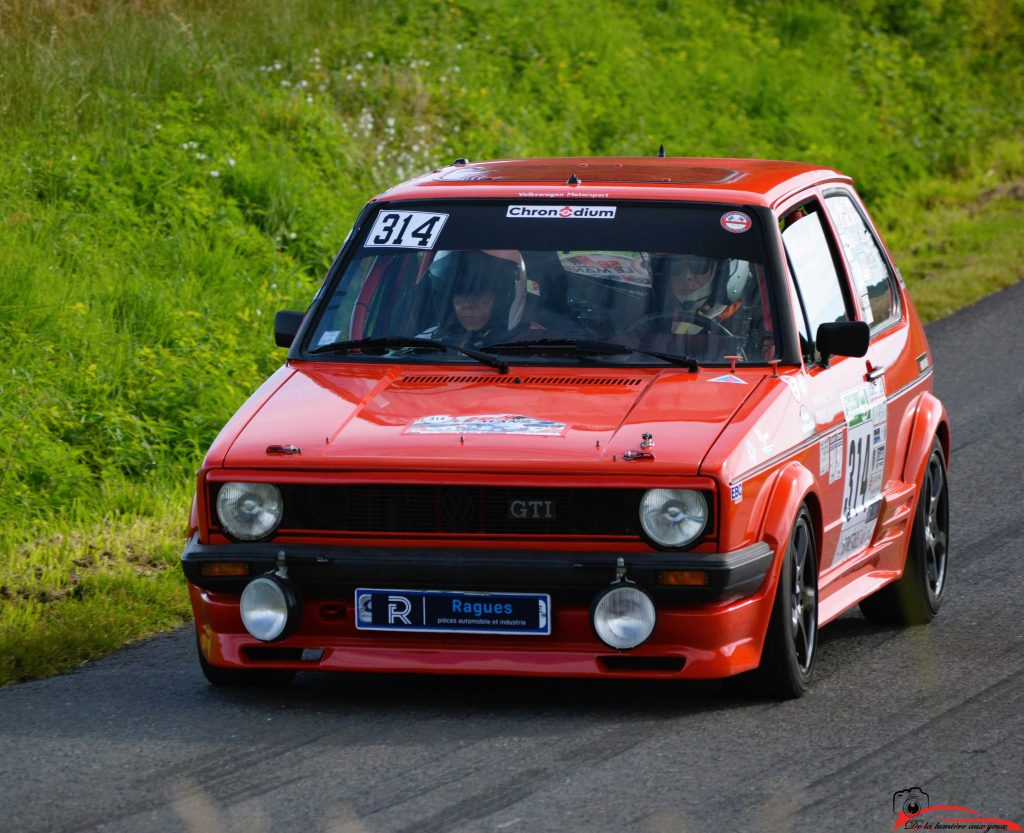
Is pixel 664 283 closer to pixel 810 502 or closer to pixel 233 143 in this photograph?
pixel 810 502

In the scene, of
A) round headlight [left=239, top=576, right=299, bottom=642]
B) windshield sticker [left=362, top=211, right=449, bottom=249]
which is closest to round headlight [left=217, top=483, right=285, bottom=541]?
round headlight [left=239, top=576, right=299, bottom=642]

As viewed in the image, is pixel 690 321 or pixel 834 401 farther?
pixel 834 401

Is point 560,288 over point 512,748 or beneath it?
over

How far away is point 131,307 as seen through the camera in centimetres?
1125

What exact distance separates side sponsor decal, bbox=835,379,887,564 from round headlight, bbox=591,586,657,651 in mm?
1351

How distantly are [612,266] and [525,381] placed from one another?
0.62 metres

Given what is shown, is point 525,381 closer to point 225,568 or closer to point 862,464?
point 225,568

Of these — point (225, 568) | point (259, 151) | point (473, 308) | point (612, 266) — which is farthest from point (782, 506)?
point (259, 151)

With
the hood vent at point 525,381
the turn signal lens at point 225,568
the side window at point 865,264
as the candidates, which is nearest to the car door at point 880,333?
the side window at point 865,264

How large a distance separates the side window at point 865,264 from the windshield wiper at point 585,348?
4.23 ft

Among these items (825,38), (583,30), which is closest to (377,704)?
(583,30)

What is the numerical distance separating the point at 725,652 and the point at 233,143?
9.14 metres

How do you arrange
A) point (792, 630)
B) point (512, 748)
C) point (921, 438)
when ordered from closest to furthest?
point (512, 748), point (792, 630), point (921, 438)

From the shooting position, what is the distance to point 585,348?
648 centimetres
